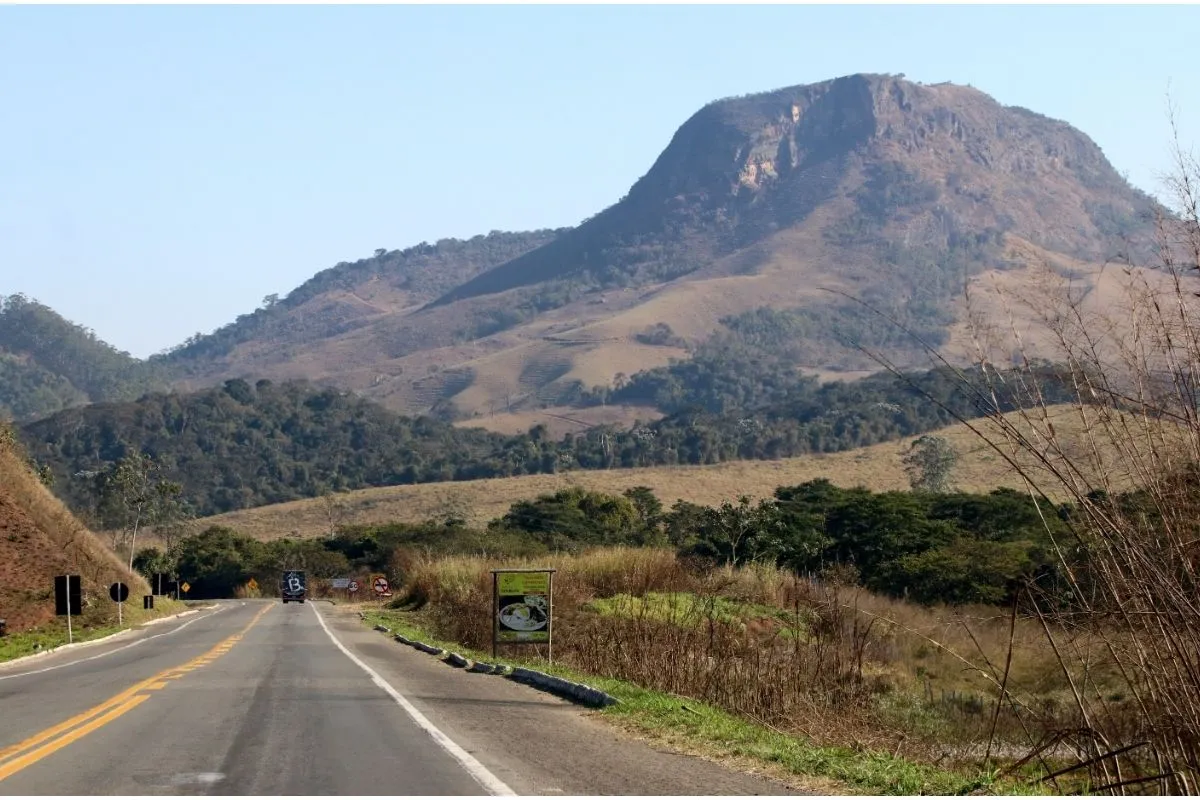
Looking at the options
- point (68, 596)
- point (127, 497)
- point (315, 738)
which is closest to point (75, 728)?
point (315, 738)

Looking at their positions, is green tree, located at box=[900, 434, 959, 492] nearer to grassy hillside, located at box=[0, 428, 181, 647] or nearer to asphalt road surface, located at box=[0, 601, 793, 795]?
grassy hillside, located at box=[0, 428, 181, 647]

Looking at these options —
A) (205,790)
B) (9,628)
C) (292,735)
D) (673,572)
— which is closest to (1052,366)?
(205,790)

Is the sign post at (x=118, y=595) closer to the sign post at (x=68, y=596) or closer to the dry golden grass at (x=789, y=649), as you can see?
the sign post at (x=68, y=596)

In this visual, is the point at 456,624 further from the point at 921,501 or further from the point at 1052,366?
the point at 921,501

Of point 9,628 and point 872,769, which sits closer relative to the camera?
point 872,769

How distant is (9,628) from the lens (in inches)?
1607

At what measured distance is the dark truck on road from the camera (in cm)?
7850

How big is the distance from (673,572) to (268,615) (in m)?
27.2

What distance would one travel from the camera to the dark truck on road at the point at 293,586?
78.5 metres

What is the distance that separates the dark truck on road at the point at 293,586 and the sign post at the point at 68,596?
36.1 m

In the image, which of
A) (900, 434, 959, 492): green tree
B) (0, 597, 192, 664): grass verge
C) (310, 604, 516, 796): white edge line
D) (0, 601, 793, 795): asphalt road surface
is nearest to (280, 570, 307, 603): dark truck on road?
(0, 597, 192, 664): grass verge

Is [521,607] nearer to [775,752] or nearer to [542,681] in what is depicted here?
[542,681]

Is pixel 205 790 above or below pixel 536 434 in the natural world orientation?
below

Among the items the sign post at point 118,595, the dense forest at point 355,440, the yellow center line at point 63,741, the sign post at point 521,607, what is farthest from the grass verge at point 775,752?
the dense forest at point 355,440
